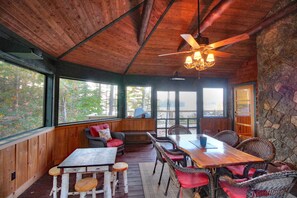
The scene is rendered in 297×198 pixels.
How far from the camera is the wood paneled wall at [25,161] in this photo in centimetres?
223

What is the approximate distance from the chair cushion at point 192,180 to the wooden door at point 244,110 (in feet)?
13.3

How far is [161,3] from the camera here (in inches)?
124

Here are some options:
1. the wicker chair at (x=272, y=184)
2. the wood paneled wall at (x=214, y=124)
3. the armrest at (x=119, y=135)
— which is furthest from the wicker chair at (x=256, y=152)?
the wood paneled wall at (x=214, y=124)

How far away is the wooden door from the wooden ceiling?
1.09 m

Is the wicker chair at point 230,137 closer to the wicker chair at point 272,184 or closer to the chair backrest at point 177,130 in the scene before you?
the chair backrest at point 177,130

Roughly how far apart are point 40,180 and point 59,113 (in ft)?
5.06

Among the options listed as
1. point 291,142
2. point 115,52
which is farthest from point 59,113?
point 291,142

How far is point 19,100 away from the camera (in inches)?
109

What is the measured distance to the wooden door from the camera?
514 cm

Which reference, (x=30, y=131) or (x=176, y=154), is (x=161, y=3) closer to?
(x=176, y=154)

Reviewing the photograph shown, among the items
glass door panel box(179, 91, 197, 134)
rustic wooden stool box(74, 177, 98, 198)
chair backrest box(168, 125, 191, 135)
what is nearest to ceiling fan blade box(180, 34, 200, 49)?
chair backrest box(168, 125, 191, 135)

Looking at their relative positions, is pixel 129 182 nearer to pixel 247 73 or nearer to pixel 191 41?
pixel 191 41

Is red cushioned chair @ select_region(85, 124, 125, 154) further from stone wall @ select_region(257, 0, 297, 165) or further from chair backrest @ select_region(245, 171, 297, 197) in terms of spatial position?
stone wall @ select_region(257, 0, 297, 165)

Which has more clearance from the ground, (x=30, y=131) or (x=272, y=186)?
(x=30, y=131)
